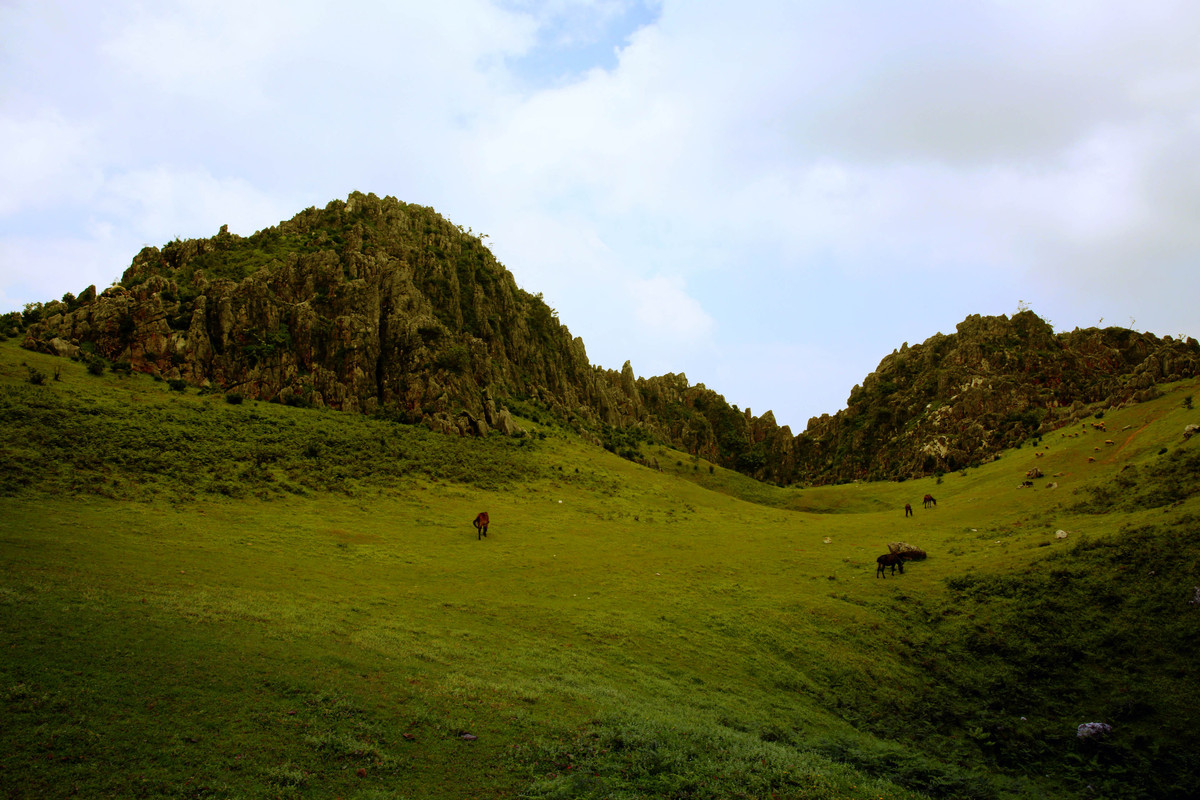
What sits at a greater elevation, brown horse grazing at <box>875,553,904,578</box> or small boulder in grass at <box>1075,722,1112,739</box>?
brown horse grazing at <box>875,553,904,578</box>

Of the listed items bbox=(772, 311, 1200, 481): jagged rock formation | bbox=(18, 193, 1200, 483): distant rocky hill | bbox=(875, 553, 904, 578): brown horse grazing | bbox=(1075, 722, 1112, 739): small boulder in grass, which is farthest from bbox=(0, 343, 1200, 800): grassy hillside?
bbox=(772, 311, 1200, 481): jagged rock formation

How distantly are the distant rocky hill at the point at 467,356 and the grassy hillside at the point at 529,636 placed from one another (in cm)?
1008

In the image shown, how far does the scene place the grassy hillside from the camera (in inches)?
401

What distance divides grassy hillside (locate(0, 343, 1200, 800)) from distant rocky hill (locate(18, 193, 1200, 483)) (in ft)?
33.1

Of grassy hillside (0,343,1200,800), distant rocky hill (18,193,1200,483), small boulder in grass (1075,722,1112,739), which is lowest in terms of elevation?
small boulder in grass (1075,722,1112,739)

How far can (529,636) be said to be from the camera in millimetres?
19406

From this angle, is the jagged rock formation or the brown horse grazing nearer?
the brown horse grazing

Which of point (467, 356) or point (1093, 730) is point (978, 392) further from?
point (1093, 730)

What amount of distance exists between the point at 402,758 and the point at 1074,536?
92.2 ft

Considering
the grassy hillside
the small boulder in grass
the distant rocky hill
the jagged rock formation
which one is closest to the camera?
the grassy hillside

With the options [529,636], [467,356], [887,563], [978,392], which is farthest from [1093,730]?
[978,392]

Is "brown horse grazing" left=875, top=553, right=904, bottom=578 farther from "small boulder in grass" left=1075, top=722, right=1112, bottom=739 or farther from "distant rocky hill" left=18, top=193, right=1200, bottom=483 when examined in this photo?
"distant rocky hill" left=18, top=193, right=1200, bottom=483

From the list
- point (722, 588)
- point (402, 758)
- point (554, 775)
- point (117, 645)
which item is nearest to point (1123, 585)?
point (722, 588)

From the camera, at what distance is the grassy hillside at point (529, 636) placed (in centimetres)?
1018
